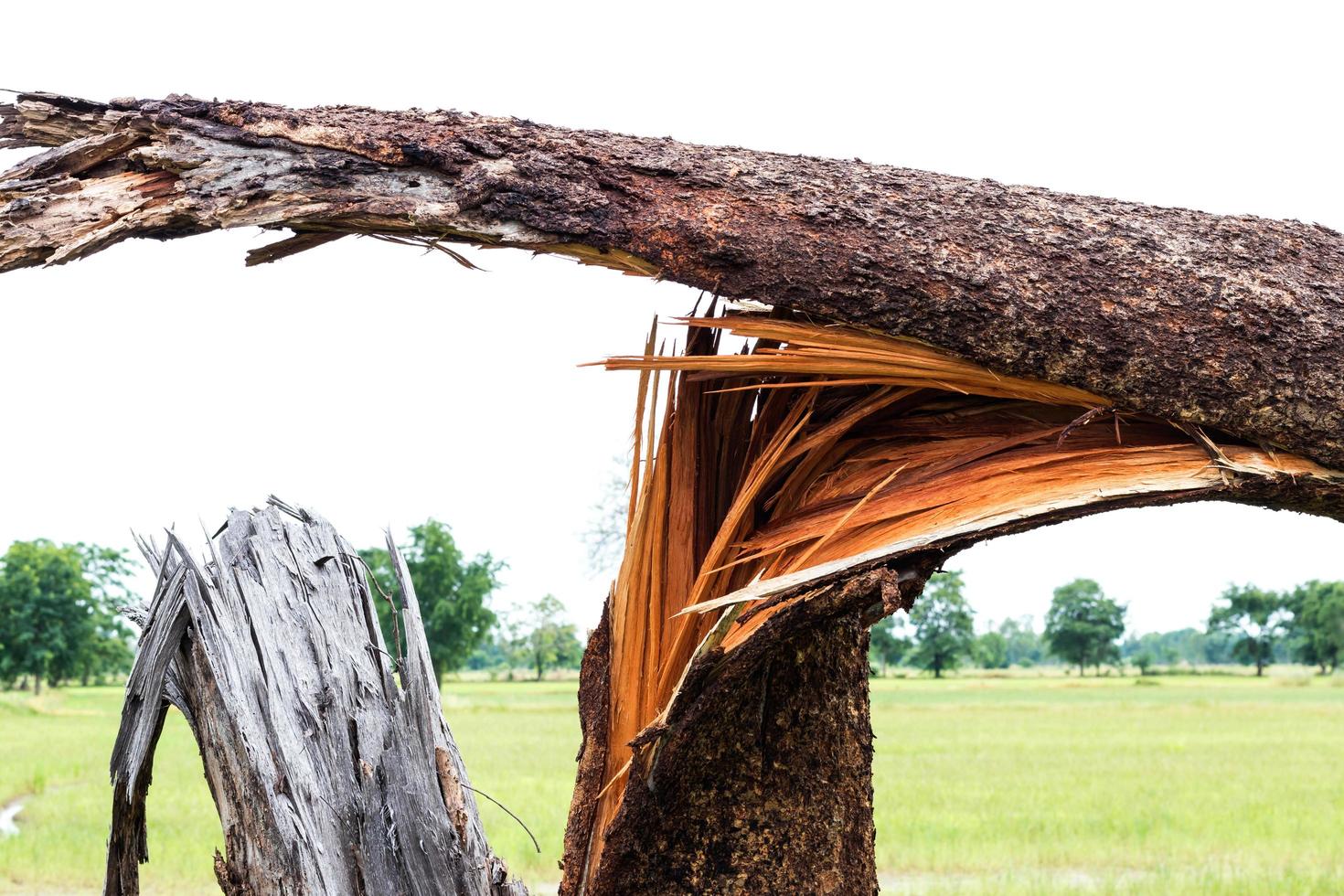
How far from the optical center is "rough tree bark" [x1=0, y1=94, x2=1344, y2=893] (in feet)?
8.38

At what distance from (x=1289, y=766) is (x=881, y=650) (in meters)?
42.3

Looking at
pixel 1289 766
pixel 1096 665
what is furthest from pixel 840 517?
pixel 1096 665

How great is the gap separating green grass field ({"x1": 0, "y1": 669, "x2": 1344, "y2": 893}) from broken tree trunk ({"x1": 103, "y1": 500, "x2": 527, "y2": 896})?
17.5ft

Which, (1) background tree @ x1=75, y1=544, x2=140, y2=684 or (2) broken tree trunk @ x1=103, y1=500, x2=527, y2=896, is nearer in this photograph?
(2) broken tree trunk @ x1=103, y1=500, x2=527, y2=896

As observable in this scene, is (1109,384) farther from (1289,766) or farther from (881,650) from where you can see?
(881,650)

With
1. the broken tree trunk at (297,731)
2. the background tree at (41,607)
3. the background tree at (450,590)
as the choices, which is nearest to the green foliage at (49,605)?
the background tree at (41,607)

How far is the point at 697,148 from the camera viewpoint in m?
2.83

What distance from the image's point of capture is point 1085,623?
67125mm

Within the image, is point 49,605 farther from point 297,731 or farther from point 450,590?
point 297,731

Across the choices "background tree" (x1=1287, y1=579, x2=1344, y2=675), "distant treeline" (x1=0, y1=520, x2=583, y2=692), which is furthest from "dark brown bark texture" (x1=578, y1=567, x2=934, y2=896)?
"background tree" (x1=1287, y1=579, x2=1344, y2=675)

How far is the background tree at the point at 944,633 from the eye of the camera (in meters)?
55.9

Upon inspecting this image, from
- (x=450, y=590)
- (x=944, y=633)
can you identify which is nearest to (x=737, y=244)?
(x=450, y=590)

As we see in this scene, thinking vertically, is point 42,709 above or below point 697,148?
below

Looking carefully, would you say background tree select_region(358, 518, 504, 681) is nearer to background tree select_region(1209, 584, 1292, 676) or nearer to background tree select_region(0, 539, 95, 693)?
background tree select_region(0, 539, 95, 693)
